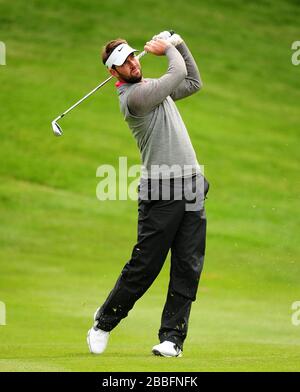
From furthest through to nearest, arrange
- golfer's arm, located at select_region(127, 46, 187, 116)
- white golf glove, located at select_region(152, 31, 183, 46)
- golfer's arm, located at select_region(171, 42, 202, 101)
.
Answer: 1. golfer's arm, located at select_region(171, 42, 202, 101)
2. white golf glove, located at select_region(152, 31, 183, 46)
3. golfer's arm, located at select_region(127, 46, 187, 116)

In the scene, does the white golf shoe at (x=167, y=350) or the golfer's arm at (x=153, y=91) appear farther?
the white golf shoe at (x=167, y=350)

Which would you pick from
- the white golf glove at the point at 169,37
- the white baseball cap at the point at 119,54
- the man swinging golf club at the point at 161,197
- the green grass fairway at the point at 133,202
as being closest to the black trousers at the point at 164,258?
the man swinging golf club at the point at 161,197

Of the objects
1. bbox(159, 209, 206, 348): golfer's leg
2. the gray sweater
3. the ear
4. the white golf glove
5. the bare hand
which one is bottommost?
bbox(159, 209, 206, 348): golfer's leg

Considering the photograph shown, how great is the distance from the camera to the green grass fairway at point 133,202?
870 centimetres

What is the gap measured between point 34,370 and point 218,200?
1323 cm

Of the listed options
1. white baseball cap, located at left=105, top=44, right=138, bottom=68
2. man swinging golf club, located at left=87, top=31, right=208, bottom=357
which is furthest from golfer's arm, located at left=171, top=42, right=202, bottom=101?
white baseball cap, located at left=105, top=44, right=138, bottom=68

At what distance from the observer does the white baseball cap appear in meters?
7.11

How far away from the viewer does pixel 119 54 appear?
7.12 m

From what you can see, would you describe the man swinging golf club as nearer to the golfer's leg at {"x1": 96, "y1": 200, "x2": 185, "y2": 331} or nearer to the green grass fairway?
the golfer's leg at {"x1": 96, "y1": 200, "x2": 185, "y2": 331}

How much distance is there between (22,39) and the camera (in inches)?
1101

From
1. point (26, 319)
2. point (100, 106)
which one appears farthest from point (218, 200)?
point (26, 319)

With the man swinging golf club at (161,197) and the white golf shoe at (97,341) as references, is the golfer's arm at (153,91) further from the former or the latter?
the white golf shoe at (97,341)

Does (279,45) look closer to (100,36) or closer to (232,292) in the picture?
(100,36)

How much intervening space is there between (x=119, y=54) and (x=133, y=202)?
11973 mm
